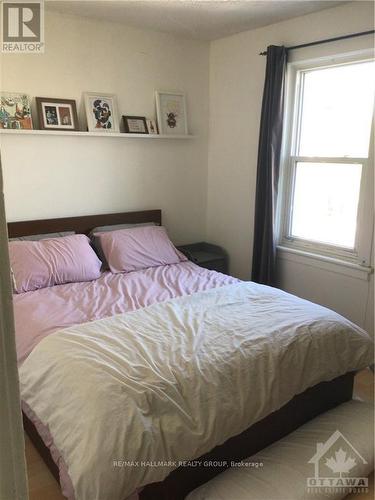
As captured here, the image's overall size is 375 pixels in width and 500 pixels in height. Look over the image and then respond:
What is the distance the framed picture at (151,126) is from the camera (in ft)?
11.7

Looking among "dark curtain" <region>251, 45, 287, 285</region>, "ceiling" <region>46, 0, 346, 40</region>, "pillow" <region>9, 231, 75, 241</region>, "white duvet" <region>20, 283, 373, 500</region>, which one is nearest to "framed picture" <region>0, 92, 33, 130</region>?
"ceiling" <region>46, 0, 346, 40</region>

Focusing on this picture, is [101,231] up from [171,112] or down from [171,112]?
down

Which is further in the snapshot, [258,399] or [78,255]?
[78,255]

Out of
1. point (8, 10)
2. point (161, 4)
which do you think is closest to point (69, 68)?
point (8, 10)

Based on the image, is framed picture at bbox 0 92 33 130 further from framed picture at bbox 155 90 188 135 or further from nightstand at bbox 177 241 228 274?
nightstand at bbox 177 241 228 274

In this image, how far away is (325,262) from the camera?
3.16 m

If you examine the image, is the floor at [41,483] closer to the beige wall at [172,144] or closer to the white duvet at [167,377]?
the white duvet at [167,377]

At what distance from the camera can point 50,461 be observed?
5.98ft

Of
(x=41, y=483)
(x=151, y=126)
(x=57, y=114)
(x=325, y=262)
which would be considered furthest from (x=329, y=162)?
(x=41, y=483)

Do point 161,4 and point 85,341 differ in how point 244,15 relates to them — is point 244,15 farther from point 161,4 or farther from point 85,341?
point 85,341

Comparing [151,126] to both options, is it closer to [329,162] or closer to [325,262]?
[329,162]

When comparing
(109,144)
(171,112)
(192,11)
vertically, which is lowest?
(109,144)

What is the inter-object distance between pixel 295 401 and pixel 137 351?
2.76 feet

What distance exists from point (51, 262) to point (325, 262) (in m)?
1.99
